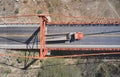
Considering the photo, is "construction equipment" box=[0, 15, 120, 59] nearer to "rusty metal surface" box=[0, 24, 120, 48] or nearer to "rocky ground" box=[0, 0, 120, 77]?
"rusty metal surface" box=[0, 24, 120, 48]

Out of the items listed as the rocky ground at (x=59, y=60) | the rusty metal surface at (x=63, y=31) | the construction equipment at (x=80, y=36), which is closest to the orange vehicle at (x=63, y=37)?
the construction equipment at (x=80, y=36)

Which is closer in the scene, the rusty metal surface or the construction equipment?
the construction equipment

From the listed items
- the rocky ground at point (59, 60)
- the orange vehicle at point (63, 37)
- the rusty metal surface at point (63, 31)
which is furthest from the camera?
the rocky ground at point (59, 60)

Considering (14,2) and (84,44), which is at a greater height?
(14,2)

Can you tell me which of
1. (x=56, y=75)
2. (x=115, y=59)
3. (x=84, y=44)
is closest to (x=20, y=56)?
(x=56, y=75)

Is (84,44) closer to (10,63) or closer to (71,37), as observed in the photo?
(71,37)

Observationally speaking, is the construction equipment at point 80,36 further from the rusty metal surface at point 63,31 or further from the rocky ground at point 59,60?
the rocky ground at point 59,60

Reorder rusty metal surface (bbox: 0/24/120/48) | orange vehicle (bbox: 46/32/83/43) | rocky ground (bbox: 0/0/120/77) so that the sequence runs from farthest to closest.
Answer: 1. rocky ground (bbox: 0/0/120/77)
2. rusty metal surface (bbox: 0/24/120/48)
3. orange vehicle (bbox: 46/32/83/43)

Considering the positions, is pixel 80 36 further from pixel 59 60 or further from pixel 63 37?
pixel 59 60

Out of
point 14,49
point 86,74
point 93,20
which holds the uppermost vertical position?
point 93,20

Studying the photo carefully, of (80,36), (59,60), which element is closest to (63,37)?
(80,36)

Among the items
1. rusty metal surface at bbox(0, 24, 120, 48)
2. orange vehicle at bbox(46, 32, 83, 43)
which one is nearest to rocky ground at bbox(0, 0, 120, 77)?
rusty metal surface at bbox(0, 24, 120, 48)
